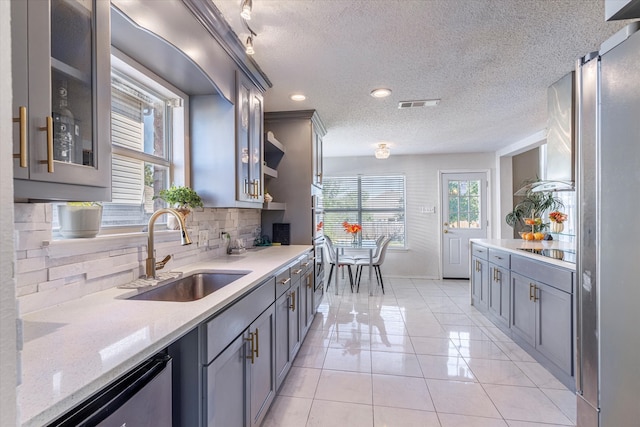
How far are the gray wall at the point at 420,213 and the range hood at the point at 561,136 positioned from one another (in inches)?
119

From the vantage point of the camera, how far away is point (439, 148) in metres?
5.25

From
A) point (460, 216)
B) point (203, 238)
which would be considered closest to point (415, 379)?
point (203, 238)

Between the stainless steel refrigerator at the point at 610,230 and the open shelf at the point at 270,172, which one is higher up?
the open shelf at the point at 270,172

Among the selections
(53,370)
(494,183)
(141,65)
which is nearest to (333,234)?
(494,183)

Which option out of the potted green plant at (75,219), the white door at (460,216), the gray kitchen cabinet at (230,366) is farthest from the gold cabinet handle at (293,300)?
the white door at (460,216)

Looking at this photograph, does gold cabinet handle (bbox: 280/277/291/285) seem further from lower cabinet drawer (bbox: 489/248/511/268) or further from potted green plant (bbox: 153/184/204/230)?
lower cabinet drawer (bbox: 489/248/511/268)

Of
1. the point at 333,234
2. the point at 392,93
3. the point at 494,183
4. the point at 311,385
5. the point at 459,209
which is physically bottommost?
the point at 311,385

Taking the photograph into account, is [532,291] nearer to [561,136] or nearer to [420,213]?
[561,136]

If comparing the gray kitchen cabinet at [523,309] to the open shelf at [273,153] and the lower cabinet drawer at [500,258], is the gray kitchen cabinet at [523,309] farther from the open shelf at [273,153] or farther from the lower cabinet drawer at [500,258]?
the open shelf at [273,153]

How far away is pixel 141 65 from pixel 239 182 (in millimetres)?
869

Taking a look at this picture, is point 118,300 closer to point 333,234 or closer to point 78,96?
point 78,96

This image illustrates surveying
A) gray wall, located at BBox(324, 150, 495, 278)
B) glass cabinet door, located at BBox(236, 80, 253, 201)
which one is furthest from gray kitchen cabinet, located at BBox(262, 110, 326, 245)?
gray wall, located at BBox(324, 150, 495, 278)

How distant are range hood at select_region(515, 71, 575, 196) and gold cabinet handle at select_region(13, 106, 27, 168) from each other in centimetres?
316

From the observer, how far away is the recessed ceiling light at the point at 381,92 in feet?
8.96
